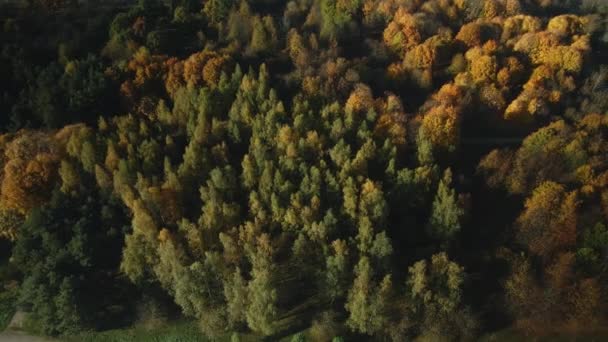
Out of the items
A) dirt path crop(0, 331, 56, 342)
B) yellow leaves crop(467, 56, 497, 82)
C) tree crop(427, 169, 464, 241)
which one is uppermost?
yellow leaves crop(467, 56, 497, 82)

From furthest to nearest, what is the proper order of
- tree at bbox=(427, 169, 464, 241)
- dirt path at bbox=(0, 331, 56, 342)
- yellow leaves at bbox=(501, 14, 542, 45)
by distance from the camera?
yellow leaves at bbox=(501, 14, 542, 45) → tree at bbox=(427, 169, 464, 241) → dirt path at bbox=(0, 331, 56, 342)

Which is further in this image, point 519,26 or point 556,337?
point 519,26

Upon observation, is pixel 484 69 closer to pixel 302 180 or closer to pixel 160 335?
pixel 302 180

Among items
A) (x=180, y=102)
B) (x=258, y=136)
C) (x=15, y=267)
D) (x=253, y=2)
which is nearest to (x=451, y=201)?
(x=258, y=136)

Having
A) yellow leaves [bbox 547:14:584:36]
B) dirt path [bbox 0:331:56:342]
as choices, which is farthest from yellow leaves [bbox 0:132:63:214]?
yellow leaves [bbox 547:14:584:36]

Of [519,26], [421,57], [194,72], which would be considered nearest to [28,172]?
[194,72]

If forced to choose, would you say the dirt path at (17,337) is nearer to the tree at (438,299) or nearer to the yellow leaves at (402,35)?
the tree at (438,299)

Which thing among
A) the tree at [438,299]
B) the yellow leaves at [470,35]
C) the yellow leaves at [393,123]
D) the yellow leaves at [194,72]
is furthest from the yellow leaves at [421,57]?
the tree at [438,299]

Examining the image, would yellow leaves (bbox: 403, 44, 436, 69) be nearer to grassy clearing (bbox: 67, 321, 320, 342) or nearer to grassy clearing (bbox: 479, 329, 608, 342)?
grassy clearing (bbox: 479, 329, 608, 342)

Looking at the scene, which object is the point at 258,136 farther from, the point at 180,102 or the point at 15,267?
the point at 15,267
